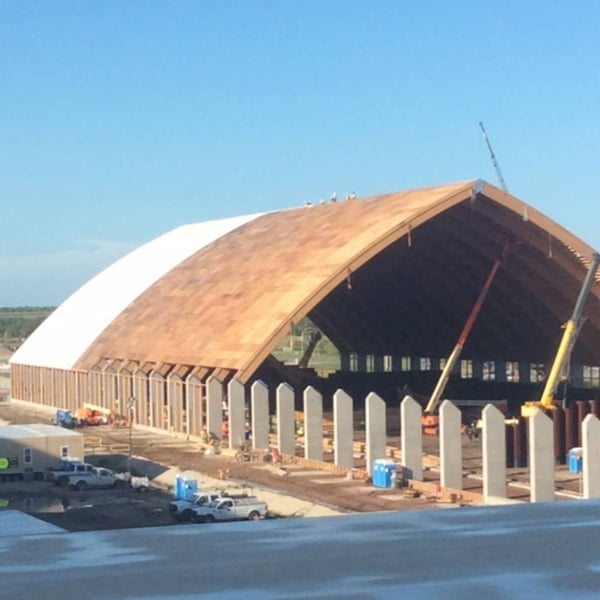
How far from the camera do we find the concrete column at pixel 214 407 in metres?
45.5

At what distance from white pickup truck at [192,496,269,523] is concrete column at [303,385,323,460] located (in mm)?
10311

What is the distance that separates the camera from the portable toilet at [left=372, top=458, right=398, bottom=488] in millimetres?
34719

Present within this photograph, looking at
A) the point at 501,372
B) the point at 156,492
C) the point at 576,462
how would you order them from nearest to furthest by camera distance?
1. the point at 156,492
2. the point at 576,462
3. the point at 501,372

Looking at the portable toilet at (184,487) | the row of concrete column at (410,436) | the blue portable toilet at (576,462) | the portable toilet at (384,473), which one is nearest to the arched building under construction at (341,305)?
the row of concrete column at (410,436)

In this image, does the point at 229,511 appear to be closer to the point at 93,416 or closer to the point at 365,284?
the point at 93,416

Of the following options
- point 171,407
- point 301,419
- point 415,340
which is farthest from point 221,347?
point 415,340

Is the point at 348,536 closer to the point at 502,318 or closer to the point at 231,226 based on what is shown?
the point at 502,318

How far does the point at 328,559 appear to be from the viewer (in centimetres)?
840

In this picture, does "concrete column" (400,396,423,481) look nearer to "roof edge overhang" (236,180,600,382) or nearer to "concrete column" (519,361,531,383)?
"roof edge overhang" (236,180,600,382)

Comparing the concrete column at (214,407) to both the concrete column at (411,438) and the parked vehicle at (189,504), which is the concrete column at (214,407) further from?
the parked vehicle at (189,504)

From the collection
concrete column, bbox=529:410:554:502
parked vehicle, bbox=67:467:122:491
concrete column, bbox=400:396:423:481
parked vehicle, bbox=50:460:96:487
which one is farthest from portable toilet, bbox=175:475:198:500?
concrete column, bbox=529:410:554:502

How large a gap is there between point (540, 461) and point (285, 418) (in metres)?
12.6

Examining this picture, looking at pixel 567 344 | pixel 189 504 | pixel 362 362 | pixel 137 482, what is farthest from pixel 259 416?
pixel 362 362

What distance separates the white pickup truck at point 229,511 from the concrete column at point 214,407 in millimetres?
15428
